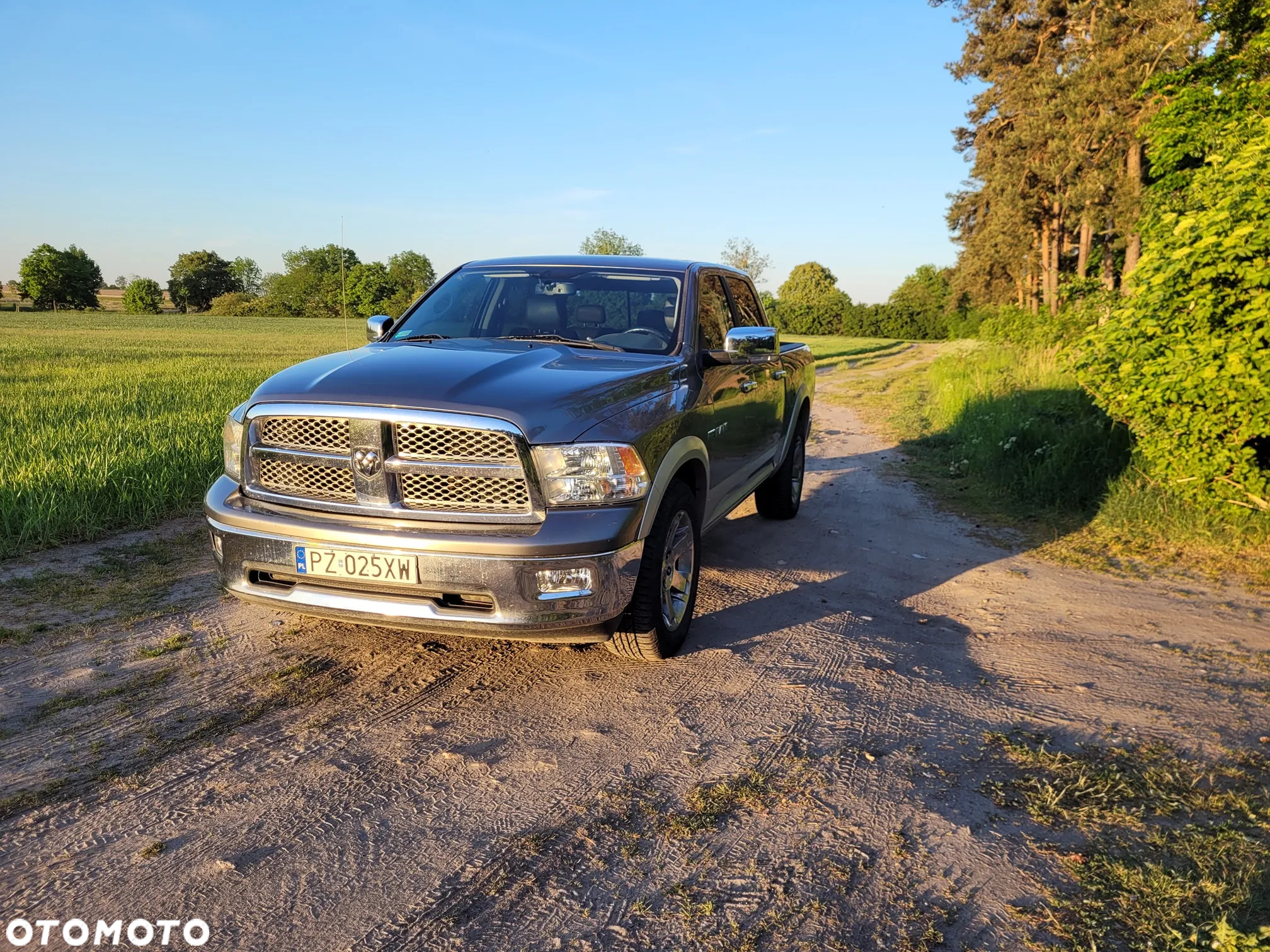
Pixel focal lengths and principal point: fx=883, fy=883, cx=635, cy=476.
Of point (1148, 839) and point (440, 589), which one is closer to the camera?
point (1148, 839)

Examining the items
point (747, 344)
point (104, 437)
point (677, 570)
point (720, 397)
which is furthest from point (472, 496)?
point (104, 437)

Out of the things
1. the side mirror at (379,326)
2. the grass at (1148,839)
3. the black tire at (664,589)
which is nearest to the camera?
the grass at (1148,839)

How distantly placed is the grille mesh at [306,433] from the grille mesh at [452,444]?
0.86ft

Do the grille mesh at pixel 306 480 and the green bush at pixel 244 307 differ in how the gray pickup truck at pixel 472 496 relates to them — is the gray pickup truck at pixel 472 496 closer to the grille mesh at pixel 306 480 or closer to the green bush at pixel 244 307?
the grille mesh at pixel 306 480

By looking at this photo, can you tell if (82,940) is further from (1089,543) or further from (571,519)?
(1089,543)

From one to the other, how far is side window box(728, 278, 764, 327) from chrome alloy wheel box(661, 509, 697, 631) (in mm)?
2108

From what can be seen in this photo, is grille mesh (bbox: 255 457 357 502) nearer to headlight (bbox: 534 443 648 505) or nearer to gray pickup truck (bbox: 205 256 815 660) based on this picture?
gray pickup truck (bbox: 205 256 815 660)

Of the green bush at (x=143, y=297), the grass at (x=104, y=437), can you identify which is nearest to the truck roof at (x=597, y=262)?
the grass at (x=104, y=437)

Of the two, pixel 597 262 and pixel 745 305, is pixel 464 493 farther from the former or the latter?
pixel 745 305

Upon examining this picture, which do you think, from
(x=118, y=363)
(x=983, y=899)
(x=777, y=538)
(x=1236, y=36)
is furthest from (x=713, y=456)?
(x=1236, y=36)

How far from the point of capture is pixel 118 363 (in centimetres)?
2078

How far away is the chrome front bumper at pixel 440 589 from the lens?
3369 millimetres

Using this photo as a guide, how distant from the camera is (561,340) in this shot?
15.6 feet

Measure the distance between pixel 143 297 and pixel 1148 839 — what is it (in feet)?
402
